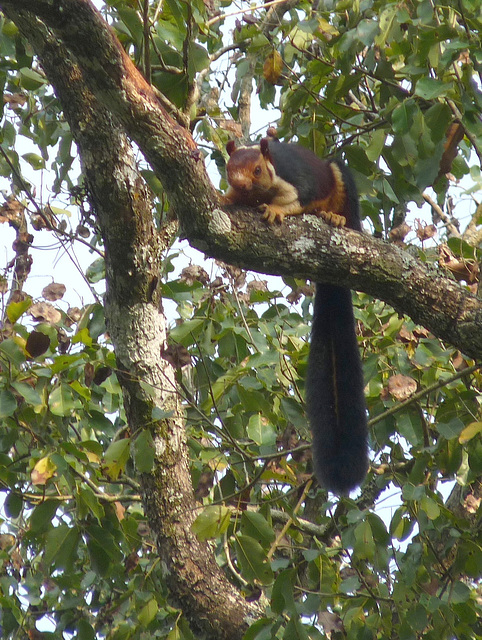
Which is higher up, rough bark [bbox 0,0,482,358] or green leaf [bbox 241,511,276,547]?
rough bark [bbox 0,0,482,358]

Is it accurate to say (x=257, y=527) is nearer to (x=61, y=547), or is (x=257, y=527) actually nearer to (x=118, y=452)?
(x=118, y=452)

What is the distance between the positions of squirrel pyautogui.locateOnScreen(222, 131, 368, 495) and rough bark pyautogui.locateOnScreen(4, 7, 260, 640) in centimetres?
50

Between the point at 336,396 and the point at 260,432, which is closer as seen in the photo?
the point at 260,432

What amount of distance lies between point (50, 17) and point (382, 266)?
126 centimetres

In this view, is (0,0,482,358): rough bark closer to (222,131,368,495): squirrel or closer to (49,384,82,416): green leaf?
(222,131,368,495): squirrel

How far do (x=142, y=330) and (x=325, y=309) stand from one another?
95cm

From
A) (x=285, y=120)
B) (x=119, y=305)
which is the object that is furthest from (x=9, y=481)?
(x=285, y=120)

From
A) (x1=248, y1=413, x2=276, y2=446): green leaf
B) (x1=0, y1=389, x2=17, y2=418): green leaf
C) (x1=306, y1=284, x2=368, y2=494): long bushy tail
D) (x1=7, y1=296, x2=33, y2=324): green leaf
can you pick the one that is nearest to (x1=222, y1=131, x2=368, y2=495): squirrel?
(x1=306, y1=284, x2=368, y2=494): long bushy tail

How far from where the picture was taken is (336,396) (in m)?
3.10

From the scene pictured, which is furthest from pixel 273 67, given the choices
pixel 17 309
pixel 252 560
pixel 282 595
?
pixel 282 595

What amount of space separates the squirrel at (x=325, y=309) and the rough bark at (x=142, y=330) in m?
0.50

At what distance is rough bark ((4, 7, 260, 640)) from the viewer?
8.33ft

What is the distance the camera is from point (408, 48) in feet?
9.46

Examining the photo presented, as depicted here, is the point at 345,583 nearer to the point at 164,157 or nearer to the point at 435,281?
the point at 435,281
